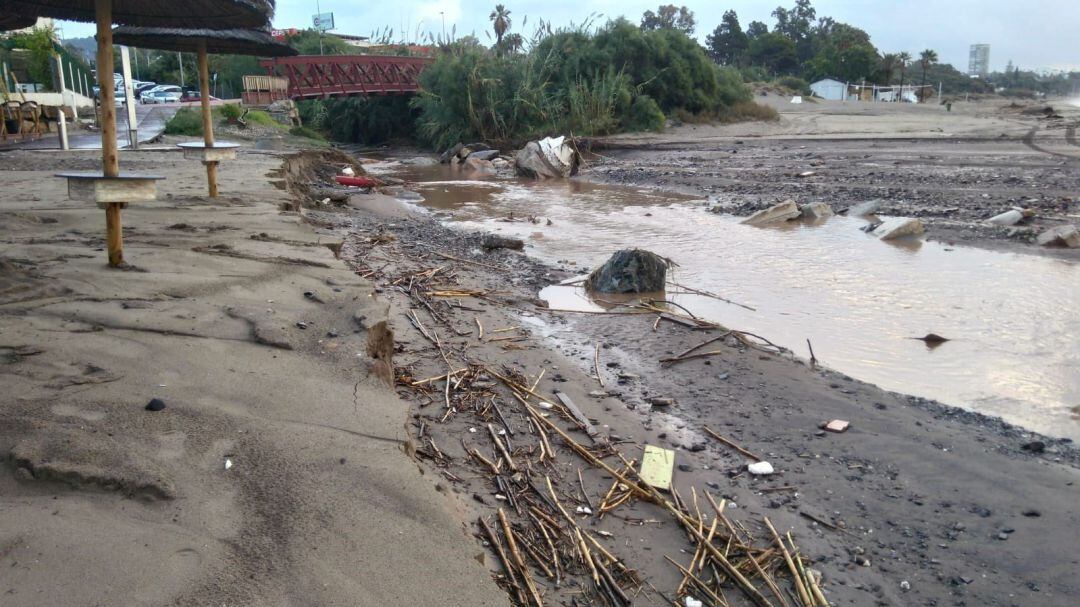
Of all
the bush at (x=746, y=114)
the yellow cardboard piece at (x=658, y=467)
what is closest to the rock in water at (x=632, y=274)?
the yellow cardboard piece at (x=658, y=467)

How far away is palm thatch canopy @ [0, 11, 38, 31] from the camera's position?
5660mm

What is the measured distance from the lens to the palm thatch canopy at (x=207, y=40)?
287 inches

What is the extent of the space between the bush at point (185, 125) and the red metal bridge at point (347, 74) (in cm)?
1003

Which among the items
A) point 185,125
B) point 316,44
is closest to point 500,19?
point 316,44

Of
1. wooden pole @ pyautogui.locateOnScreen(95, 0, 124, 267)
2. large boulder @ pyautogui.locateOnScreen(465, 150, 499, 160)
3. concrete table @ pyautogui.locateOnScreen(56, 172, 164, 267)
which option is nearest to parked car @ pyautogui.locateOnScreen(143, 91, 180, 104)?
large boulder @ pyautogui.locateOnScreen(465, 150, 499, 160)

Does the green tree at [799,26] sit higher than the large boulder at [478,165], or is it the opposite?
the green tree at [799,26]

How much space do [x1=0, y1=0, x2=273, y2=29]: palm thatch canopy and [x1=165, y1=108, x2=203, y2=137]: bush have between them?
17.8m

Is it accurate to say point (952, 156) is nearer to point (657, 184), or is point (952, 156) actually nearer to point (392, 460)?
point (657, 184)

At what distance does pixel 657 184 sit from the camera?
753 inches

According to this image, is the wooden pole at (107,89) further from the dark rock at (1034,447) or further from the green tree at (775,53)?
the green tree at (775,53)

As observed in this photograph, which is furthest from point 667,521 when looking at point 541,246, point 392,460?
point 541,246

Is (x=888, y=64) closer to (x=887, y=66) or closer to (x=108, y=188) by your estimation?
(x=887, y=66)

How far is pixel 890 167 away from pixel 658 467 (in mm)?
15706

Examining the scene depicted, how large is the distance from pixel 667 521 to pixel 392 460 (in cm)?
122
